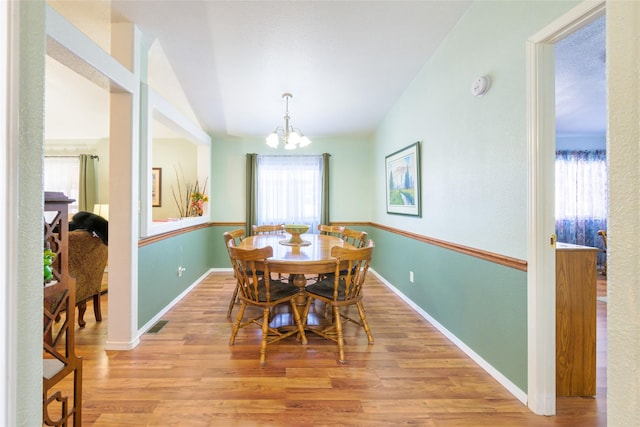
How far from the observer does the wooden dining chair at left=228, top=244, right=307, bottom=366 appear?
6.64 ft

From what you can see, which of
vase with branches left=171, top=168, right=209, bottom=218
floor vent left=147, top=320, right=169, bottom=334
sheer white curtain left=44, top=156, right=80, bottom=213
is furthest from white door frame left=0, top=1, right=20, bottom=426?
sheer white curtain left=44, top=156, right=80, bottom=213

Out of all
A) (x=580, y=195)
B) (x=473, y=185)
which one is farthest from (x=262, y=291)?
(x=580, y=195)

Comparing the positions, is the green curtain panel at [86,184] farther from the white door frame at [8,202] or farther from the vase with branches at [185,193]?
the white door frame at [8,202]

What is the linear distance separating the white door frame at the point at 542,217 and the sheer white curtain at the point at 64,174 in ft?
21.3

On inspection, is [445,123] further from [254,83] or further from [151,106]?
[151,106]

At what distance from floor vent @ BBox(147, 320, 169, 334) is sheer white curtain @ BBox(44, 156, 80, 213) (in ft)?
12.7

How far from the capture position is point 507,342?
5.95 ft

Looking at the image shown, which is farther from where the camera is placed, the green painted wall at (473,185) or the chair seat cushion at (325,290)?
the chair seat cushion at (325,290)

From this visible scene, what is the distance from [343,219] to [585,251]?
3.53 metres

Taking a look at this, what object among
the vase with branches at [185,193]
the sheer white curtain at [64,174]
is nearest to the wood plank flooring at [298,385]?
the vase with branches at [185,193]

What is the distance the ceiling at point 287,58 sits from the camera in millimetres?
2293

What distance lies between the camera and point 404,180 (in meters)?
3.41

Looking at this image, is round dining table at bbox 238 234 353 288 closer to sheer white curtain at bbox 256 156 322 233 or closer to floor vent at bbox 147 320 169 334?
floor vent at bbox 147 320 169 334

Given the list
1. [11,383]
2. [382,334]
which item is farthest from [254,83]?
[11,383]
